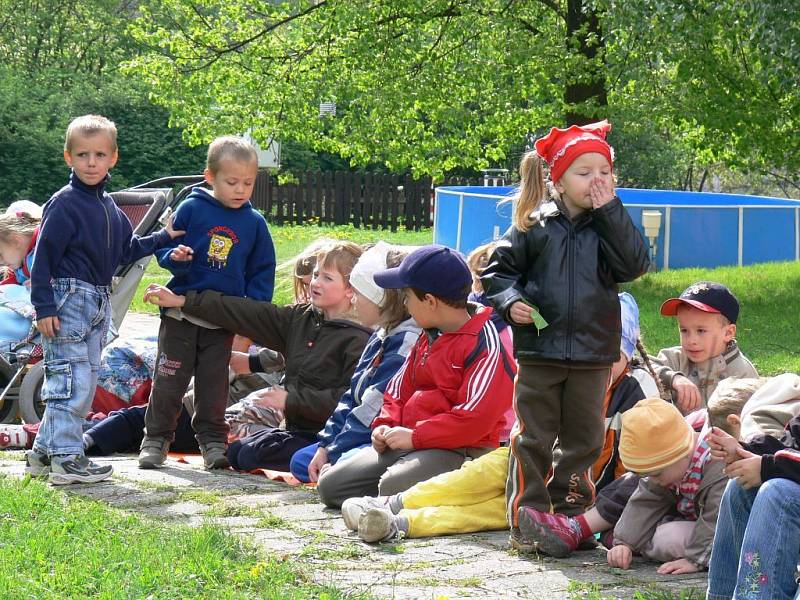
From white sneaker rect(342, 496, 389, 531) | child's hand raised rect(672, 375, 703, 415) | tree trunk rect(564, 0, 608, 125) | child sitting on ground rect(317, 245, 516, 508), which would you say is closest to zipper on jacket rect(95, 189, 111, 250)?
child sitting on ground rect(317, 245, 516, 508)

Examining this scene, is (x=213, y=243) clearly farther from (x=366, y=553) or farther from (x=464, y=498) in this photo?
(x=366, y=553)

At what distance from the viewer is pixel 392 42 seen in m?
17.1

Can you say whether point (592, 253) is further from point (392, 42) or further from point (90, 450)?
point (392, 42)

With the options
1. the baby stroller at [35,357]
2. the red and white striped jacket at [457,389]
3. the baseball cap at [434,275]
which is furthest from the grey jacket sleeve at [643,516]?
the baby stroller at [35,357]

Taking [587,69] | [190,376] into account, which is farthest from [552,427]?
[587,69]

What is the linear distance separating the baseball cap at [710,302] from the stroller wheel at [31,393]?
4.03 meters

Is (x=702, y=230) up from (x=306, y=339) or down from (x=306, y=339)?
up

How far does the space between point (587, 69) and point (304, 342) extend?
10673 millimetres

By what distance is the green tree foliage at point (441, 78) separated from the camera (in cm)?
1545

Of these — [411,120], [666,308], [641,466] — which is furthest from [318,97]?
[641,466]

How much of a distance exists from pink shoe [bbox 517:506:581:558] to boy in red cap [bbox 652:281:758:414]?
1087 millimetres

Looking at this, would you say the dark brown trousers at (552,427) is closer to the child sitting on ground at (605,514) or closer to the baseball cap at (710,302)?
the child sitting on ground at (605,514)

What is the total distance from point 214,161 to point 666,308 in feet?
8.02

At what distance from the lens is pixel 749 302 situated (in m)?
15.1
